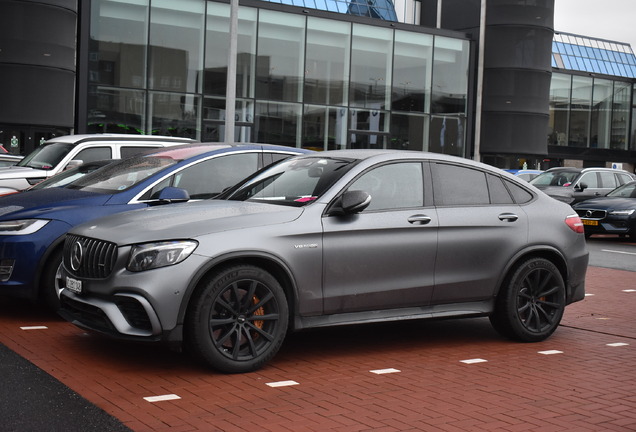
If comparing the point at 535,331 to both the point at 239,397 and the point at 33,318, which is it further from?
the point at 33,318

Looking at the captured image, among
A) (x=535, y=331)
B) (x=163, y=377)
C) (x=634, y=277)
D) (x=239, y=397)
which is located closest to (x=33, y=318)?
(x=163, y=377)

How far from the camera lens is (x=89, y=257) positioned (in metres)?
6.25

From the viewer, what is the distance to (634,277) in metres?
12.9

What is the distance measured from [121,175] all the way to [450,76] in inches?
1356

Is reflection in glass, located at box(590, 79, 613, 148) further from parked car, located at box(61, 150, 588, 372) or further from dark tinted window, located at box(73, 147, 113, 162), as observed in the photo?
parked car, located at box(61, 150, 588, 372)

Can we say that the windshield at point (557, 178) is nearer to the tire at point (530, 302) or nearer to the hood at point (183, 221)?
the tire at point (530, 302)

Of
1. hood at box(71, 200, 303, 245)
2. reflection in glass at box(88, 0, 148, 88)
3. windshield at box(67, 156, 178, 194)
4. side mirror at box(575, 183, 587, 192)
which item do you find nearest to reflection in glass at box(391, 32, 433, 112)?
reflection in glass at box(88, 0, 148, 88)

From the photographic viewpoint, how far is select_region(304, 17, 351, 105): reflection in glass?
36.0 metres

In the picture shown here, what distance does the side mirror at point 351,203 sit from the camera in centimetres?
649

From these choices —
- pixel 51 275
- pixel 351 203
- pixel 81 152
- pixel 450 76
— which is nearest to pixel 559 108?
pixel 450 76

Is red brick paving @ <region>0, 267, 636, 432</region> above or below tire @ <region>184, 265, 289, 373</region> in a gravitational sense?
below

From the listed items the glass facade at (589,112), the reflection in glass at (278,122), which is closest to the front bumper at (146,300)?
the reflection in glass at (278,122)

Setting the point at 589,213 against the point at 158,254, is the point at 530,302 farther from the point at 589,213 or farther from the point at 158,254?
the point at 589,213

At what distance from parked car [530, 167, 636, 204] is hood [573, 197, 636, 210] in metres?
3.05
